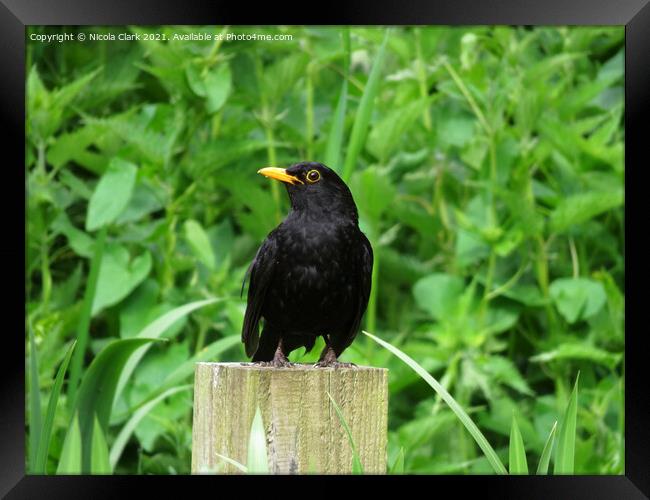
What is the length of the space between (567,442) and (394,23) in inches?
39.3

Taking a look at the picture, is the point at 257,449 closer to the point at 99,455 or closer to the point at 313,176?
the point at 99,455

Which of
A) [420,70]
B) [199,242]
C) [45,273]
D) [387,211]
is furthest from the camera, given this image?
[420,70]

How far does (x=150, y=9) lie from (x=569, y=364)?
2.46 metres

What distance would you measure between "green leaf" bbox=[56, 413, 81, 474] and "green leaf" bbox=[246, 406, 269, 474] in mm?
432

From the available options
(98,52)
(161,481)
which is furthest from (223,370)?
(98,52)

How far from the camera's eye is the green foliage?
151 inches

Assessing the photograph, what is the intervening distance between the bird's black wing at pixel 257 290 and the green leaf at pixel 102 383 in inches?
15.3

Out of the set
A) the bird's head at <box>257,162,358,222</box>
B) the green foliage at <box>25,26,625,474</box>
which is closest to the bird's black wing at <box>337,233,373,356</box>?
the bird's head at <box>257,162,358,222</box>

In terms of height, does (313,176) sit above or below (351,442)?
above

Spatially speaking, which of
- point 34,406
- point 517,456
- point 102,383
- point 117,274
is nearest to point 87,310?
point 102,383

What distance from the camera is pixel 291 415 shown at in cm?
222

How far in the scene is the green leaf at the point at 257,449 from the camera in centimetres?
205

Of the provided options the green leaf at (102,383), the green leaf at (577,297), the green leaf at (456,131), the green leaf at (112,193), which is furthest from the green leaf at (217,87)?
the green leaf at (102,383)

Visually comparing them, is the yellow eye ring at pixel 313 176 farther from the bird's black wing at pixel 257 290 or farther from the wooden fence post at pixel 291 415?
the wooden fence post at pixel 291 415
